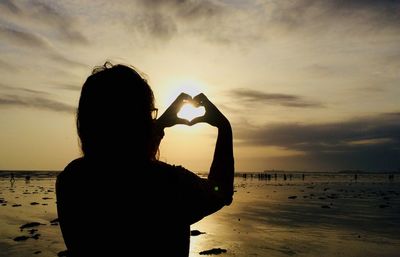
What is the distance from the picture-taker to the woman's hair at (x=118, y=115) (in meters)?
2.25

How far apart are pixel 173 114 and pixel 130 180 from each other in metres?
0.47

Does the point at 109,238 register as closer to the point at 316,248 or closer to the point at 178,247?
the point at 178,247

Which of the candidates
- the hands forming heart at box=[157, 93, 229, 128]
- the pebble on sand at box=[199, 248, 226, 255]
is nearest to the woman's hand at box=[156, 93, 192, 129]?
the hands forming heart at box=[157, 93, 229, 128]

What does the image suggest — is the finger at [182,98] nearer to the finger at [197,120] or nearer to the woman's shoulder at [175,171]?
the finger at [197,120]

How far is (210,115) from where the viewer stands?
2436 mm

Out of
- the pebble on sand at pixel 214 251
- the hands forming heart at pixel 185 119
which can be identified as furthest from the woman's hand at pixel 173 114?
the pebble on sand at pixel 214 251

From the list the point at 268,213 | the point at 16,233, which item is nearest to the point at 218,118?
the point at 16,233

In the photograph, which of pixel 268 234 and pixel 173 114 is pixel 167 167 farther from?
pixel 268 234

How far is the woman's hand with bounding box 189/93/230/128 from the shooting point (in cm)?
241

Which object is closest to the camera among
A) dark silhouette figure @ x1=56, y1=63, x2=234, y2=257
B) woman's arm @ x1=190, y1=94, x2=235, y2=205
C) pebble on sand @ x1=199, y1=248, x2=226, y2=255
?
dark silhouette figure @ x1=56, y1=63, x2=234, y2=257

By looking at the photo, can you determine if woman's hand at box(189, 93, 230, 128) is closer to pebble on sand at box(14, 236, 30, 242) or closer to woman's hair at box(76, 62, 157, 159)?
woman's hair at box(76, 62, 157, 159)

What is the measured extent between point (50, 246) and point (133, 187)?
1447 cm

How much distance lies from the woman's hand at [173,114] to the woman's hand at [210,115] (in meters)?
0.06

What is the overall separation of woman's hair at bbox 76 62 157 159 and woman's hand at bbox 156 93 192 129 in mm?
114
